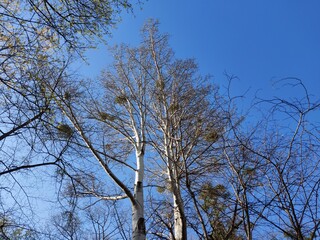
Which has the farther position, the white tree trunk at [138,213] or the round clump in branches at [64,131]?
the white tree trunk at [138,213]

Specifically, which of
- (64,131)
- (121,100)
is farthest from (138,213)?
(121,100)

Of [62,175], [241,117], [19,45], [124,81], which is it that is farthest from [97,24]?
[124,81]

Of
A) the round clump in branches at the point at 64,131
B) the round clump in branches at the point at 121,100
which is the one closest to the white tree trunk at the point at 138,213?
the round clump in branches at the point at 64,131

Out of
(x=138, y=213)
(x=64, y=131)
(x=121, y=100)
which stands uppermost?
(x=121, y=100)

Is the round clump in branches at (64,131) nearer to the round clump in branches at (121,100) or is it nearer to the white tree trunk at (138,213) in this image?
the white tree trunk at (138,213)

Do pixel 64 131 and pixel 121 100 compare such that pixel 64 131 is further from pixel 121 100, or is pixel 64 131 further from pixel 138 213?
pixel 121 100

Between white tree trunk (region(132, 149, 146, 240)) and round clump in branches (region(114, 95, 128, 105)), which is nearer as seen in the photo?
white tree trunk (region(132, 149, 146, 240))

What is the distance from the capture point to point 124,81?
9500 millimetres

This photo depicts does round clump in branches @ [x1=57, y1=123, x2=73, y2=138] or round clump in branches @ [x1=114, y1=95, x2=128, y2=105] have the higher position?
round clump in branches @ [x1=114, y1=95, x2=128, y2=105]

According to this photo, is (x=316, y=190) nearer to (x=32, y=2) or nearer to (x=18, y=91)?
(x=18, y=91)

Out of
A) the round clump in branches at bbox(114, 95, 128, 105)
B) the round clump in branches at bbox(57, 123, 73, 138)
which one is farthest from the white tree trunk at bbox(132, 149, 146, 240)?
the round clump in branches at bbox(114, 95, 128, 105)

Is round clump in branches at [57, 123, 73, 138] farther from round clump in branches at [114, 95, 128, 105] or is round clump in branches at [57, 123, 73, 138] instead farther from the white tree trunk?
round clump in branches at [114, 95, 128, 105]

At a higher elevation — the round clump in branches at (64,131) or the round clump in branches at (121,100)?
the round clump in branches at (121,100)

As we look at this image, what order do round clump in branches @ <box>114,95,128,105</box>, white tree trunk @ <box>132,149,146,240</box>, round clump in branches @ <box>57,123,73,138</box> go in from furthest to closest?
round clump in branches @ <box>114,95,128,105</box>
white tree trunk @ <box>132,149,146,240</box>
round clump in branches @ <box>57,123,73,138</box>
